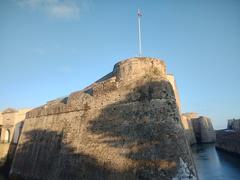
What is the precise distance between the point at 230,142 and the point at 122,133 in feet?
82.7

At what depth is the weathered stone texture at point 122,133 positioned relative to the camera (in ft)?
29.2

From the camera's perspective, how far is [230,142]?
2938 cm

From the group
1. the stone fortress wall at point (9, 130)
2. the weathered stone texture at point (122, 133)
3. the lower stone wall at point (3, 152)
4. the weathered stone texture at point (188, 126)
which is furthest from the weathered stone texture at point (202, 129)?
the weathered stone texture at point (122, 133)

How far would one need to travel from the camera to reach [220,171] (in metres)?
17.6

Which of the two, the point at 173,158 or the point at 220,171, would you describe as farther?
the point at 220,171

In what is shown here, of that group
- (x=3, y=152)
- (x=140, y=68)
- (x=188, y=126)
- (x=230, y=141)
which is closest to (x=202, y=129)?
(x=188, y=126)

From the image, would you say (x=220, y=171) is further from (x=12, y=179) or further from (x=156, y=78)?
(x=12, y=179)

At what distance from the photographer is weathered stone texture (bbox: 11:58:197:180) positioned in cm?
890

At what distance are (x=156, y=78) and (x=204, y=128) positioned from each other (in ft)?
133

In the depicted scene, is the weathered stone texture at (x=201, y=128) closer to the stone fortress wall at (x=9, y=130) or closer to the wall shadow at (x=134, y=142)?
the stone fortress wall at (x=9, y=130)

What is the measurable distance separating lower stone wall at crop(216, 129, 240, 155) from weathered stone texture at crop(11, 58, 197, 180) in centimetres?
2154

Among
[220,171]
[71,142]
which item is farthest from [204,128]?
[71,142]

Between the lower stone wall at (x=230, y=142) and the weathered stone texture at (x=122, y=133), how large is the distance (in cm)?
2154

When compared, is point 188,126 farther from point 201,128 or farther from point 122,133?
point 122,133
